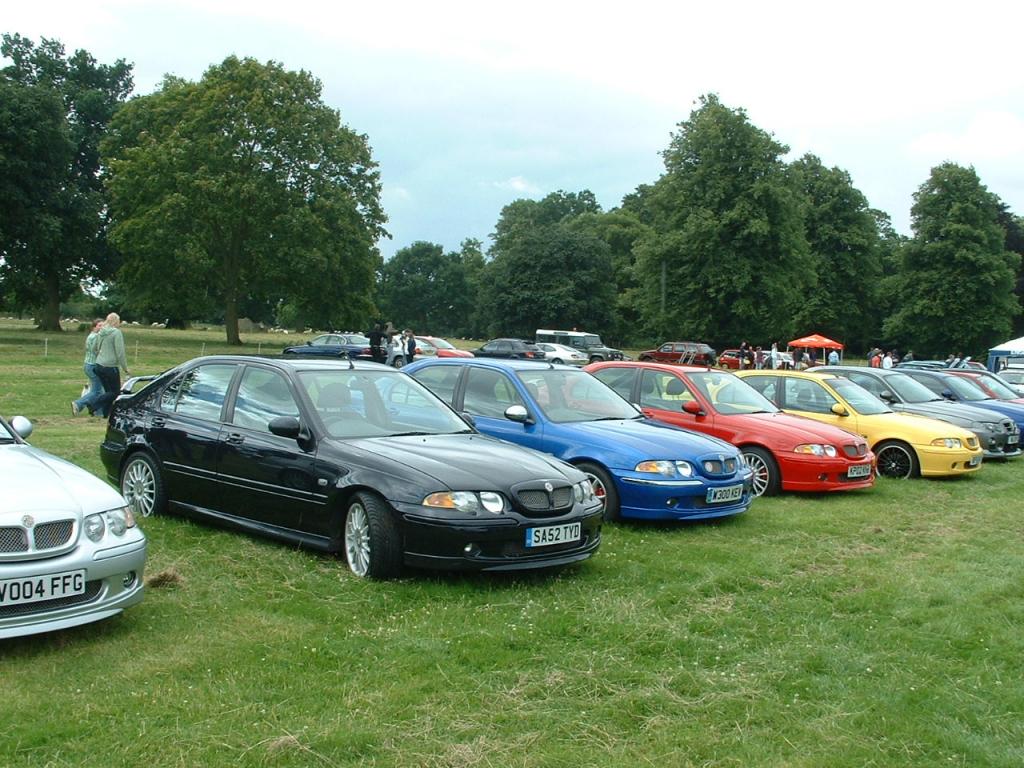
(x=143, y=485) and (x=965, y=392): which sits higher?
(x=965, y=392)

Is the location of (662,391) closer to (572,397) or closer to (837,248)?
(572,397)

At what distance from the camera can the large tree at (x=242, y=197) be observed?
153ft

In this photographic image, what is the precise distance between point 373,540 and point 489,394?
3.74 metres

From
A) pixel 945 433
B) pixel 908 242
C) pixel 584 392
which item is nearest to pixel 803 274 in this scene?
pixel 908 242

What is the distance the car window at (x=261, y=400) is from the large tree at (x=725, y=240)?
49059 millimetres

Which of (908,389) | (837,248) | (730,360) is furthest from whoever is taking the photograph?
(837,248)

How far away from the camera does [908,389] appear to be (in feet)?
53.6

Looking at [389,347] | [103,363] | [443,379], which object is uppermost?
[389,347]

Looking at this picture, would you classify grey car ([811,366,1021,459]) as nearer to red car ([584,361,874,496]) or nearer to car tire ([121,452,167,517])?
red car ([584,361,874,496])

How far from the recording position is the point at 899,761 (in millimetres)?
3951

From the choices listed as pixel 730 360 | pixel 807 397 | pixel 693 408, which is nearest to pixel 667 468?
pixel 693 408

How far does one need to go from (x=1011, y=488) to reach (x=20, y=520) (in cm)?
1226

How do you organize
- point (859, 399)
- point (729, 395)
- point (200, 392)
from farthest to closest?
point (859, 399), point (729, 395), point (200, 392)

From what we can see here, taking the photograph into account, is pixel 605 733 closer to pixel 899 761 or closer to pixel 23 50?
pixel 899 761
